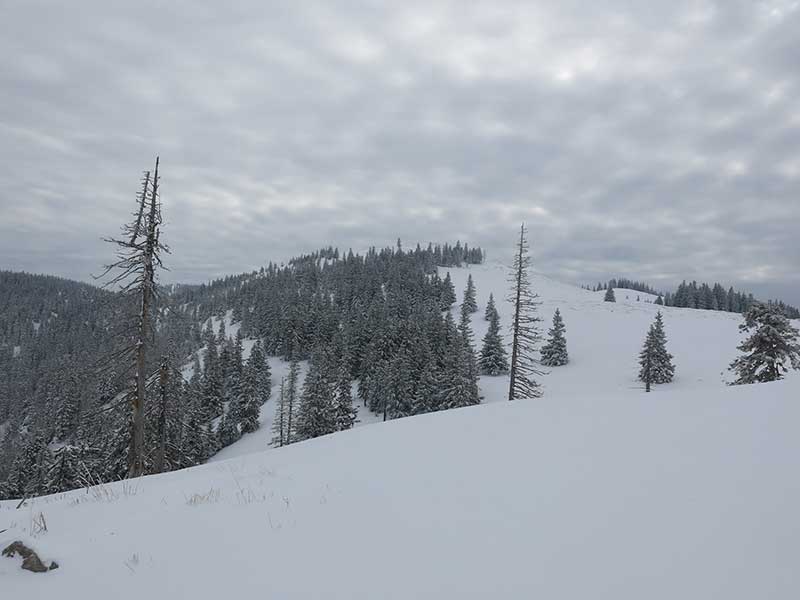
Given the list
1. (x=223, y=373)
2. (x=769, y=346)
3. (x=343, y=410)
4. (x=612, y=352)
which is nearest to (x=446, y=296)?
(x=612, y=352)

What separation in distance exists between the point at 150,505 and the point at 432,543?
4.03 meters

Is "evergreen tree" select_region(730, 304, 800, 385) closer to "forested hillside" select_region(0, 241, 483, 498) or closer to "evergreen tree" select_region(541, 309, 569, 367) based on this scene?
"forested hillside" select_region(0, 241, 483, 498)

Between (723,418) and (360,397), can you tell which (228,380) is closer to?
(360,397)

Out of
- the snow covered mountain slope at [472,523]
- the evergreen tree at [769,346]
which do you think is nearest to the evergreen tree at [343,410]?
the evergreen tree at [769,346]

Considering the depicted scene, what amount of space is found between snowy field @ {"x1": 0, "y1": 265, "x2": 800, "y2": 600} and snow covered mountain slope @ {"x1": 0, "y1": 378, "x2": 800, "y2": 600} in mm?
20

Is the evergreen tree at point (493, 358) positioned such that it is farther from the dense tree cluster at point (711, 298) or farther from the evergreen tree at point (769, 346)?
the dense tree cluster at point (711, 298)

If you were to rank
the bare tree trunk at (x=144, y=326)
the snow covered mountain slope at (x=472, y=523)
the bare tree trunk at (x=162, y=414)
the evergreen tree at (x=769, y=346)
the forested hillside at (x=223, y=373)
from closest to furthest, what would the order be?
1. the snow covered mountain slope at (x=472, y=523)
2. the bare tree trunk at (x=144, y=326)
3. the forested hillside at (x=223, y=373)
4. the bare tree trunk at (x=162, y=414)
5. the evergreen tree at (x=769, y=346)

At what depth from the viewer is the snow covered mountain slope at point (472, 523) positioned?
3.35m

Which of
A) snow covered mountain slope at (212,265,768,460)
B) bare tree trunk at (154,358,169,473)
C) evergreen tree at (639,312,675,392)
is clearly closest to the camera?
bare tree trunk at (154,358,169,473)

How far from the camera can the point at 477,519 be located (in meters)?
4.49

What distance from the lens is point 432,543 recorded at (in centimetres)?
400

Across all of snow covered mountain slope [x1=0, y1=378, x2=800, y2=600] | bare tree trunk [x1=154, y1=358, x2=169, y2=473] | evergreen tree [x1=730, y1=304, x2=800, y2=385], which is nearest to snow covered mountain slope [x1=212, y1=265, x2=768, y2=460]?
evergreen tree [x1=730, y1=304, x2=800, y2=385]

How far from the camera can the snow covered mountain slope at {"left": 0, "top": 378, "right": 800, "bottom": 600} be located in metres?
3.35

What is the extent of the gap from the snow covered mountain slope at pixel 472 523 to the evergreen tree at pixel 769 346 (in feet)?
64.8
